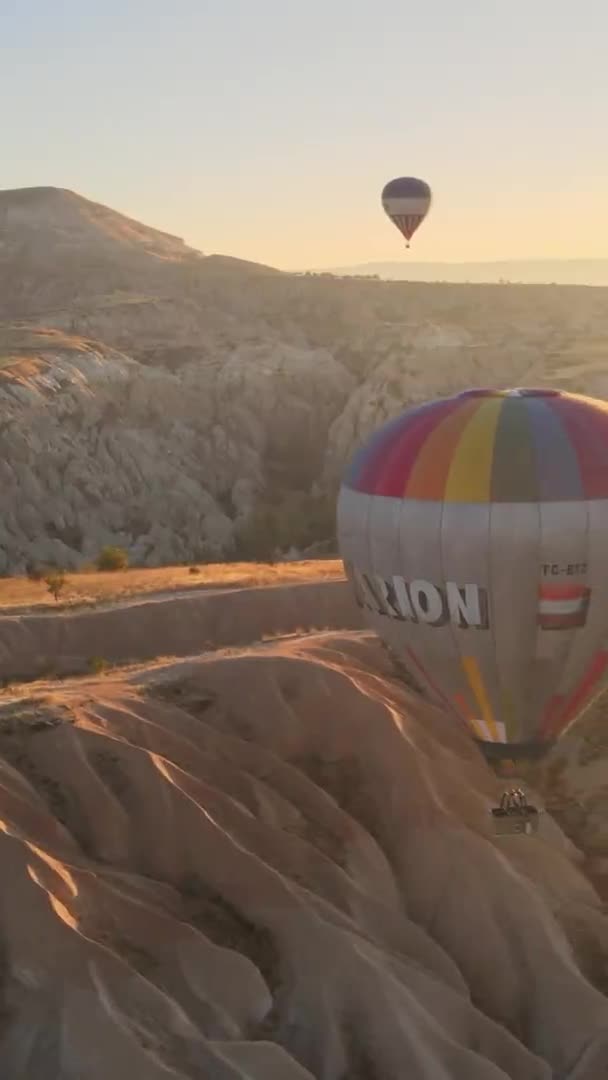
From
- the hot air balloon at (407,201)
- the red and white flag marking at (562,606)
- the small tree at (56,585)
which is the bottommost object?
the small tree at (56,585)

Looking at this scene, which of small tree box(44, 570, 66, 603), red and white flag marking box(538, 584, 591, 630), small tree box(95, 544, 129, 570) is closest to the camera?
red and white flag marking box(538, 584, 591, 630)

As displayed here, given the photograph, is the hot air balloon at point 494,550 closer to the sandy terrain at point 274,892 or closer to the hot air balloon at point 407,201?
the sandy terrain at point 274,892

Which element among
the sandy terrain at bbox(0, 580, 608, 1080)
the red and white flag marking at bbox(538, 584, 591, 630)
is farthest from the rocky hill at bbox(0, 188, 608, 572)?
the red and white flag marking at bbox(538, 584, 591, 630)

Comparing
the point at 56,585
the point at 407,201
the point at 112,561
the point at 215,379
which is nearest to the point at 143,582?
the point at 56,585

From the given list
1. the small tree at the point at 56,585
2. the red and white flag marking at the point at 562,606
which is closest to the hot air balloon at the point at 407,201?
the small tree at the point at 56,585

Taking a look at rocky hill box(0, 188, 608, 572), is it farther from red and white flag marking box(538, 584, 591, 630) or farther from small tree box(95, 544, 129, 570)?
red and white flag marking box(538, 584, 591, 630)

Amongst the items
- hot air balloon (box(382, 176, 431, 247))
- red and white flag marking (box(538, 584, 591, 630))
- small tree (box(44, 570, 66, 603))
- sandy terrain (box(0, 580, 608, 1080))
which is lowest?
sandy terrain (box(0, 580, 608, 1080))
